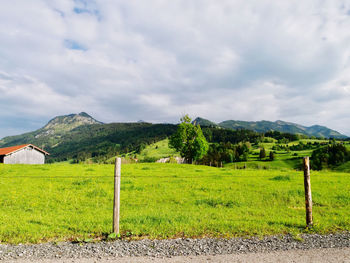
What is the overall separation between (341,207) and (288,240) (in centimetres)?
735

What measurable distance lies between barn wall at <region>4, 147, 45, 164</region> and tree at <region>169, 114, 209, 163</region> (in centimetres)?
5075

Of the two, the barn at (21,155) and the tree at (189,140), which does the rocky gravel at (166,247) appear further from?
the barn at (21,155)

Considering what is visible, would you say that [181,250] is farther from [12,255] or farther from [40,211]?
[40,211]

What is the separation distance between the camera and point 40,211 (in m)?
11.3

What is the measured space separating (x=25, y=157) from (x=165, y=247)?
8449 centimetres

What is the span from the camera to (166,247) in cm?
680

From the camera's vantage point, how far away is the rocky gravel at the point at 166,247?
633cm

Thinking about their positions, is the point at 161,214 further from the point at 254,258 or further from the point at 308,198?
the point at 308,198

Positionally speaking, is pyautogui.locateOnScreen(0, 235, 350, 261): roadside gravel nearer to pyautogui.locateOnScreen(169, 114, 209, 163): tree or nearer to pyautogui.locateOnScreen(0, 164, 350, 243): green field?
pyautogui.locateOnScreen(0, 164, 350, 243): green field

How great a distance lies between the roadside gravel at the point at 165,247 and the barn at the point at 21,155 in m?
78.2

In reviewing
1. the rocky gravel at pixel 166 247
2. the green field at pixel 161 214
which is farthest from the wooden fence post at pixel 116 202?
the rocky gravel at pixel 166 247

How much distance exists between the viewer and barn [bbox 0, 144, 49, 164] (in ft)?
225

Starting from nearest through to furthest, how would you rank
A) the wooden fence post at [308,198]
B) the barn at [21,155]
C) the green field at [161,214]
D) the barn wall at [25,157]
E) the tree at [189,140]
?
the green field at [161,214], the wooden fence post at [308,198], the tree at [189,140], the barn at [21,155], the barn wall at [25,157]

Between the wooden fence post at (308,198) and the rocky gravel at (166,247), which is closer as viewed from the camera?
the rocky gravel at (166,247)
